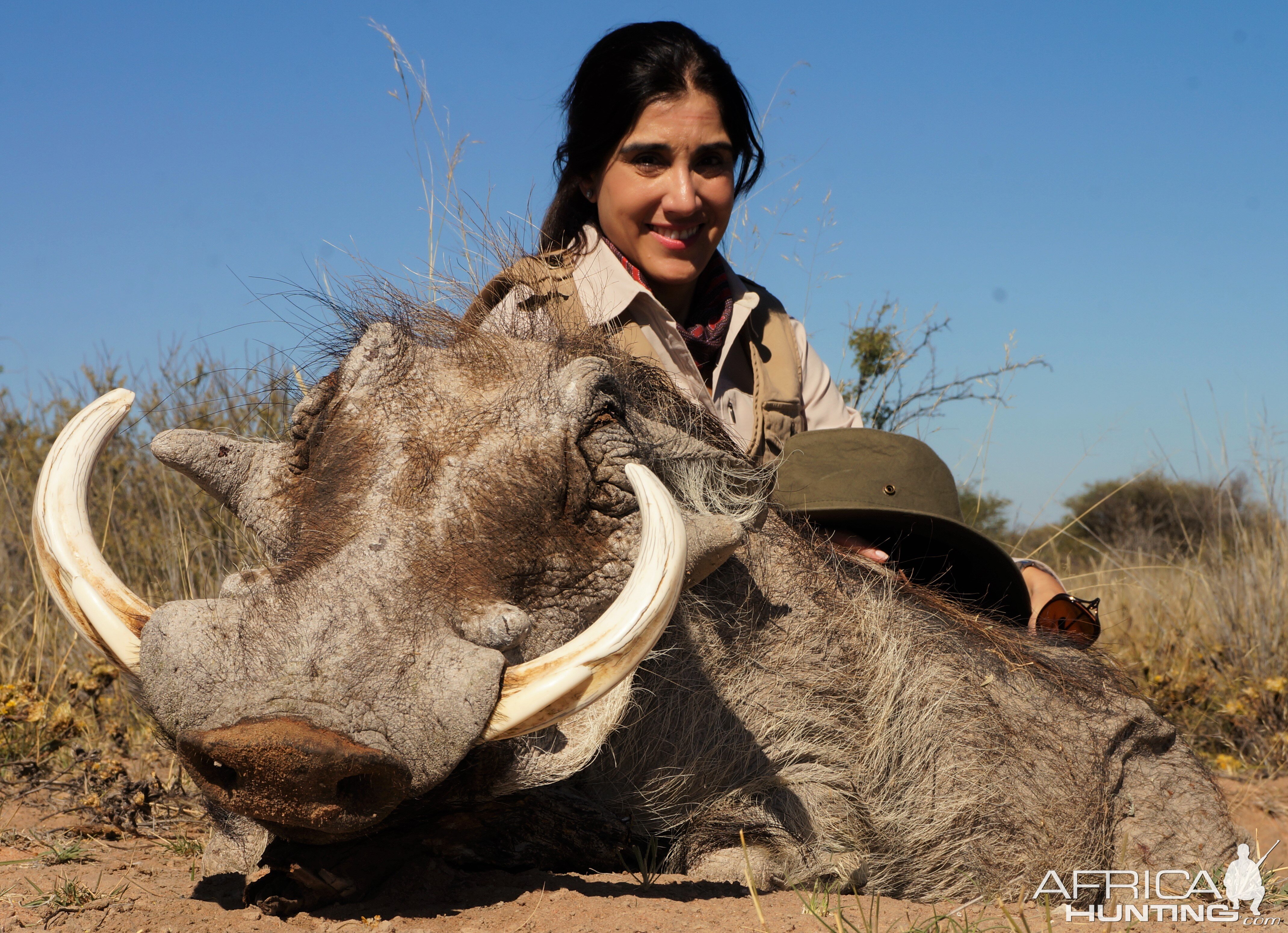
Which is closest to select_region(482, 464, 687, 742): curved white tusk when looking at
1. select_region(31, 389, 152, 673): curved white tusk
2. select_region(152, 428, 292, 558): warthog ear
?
select_region(31, 389, 152, 673): curved white tusk

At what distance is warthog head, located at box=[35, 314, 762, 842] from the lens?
62.2 inches

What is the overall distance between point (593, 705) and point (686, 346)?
1.37 m

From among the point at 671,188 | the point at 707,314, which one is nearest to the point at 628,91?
the point at 671,188

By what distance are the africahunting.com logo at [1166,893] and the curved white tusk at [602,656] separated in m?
1.34

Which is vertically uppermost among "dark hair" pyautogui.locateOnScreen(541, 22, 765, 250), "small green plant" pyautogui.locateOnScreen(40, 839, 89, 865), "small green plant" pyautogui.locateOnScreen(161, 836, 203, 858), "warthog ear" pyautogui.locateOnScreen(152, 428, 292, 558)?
"dark hair" pyautogui.locateOnScreen(541, 22, 765, 250)

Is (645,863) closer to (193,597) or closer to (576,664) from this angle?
(576,664)

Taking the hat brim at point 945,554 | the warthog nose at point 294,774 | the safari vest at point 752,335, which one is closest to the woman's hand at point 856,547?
the hat brim at point 945,554

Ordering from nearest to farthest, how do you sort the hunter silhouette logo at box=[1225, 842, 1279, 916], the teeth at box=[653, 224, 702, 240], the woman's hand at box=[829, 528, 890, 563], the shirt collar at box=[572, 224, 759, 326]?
1. the hunter silhouette logo at box=[1225, 842, 1279, 916]
2. the shirt collar at box=[572, 224, 759, 326]
3. the woman's hand at box=[829, 528, 890, 563]
4. the teeth at box=[653, 224, 702, 240]

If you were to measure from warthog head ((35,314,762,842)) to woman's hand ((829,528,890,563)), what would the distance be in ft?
2.08

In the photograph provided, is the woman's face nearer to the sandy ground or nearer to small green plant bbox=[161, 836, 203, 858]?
the sandy ground

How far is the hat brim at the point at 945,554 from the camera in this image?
114 inches

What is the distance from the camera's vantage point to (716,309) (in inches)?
134

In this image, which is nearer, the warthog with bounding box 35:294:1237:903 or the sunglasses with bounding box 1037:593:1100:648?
the warthog with bounding box 35:294:1237:903

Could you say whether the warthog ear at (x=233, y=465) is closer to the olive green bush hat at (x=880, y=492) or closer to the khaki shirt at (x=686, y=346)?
the khaki shirt at (x=686, y=346)
